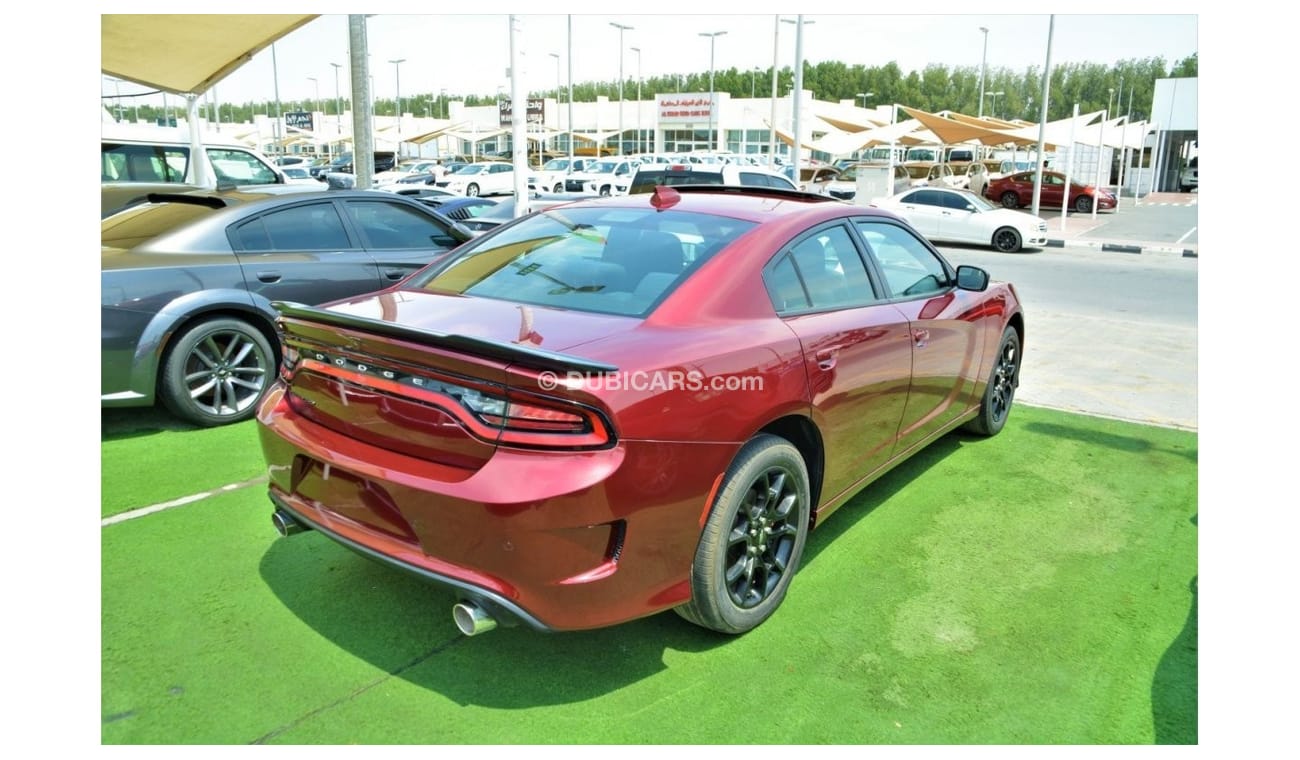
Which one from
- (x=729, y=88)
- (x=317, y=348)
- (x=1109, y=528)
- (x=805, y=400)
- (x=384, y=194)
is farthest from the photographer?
(x=729, y=88)

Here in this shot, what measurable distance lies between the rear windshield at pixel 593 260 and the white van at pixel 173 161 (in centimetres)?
823

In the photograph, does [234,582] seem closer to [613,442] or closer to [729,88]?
[613,442]

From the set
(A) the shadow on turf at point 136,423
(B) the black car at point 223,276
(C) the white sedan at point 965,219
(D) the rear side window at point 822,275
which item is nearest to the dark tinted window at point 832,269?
(D) the rear side window at point 822,275

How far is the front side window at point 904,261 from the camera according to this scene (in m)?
4.08

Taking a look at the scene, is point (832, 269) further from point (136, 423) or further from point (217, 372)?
point (136, 423)

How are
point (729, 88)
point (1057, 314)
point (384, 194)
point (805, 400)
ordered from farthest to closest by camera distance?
point (729, 88) → point (1057, 314) → point (384, 194) → point (805, 400)

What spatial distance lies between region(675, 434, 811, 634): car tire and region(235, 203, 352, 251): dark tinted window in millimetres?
4054

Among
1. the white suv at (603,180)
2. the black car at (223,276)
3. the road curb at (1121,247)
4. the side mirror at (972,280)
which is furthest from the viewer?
the white suv at (603,180)

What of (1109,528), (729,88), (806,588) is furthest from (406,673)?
(729,88)

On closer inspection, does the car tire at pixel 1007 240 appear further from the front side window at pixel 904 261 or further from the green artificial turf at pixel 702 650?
the green artificial turf at pixel 702 650

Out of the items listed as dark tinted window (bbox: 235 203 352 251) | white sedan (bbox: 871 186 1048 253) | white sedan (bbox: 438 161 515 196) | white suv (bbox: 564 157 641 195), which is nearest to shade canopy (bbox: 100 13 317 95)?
dark tinted window (bbox: 235 203 352 251)

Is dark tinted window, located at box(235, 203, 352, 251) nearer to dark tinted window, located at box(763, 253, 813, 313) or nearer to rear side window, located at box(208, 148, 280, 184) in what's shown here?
dark tinted window, located at box(763, 253, 813, 313)

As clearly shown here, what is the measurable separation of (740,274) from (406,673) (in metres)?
1.80

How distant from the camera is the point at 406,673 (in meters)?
2.85
